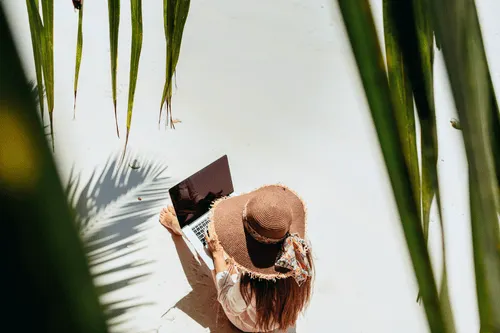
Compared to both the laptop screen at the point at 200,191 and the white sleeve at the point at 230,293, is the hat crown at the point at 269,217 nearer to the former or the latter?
the white sleeve at the point at 230,293

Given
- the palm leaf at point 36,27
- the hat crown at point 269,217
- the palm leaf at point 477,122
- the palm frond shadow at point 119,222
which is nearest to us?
the palm leaf at point 477,122

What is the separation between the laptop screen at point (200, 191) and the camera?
1.51m

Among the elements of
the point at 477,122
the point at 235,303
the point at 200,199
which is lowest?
the point at 235,303

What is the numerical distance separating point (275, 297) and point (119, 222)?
74cm

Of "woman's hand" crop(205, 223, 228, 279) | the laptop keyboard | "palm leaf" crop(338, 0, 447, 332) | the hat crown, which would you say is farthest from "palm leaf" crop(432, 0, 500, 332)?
the laptop keyboard

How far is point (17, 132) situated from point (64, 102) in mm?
242

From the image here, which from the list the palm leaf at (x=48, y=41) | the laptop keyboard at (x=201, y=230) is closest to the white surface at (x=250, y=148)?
the laptop keyboard at (x=201, y=230)

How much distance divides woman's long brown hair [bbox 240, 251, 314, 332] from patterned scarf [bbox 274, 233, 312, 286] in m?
0.03

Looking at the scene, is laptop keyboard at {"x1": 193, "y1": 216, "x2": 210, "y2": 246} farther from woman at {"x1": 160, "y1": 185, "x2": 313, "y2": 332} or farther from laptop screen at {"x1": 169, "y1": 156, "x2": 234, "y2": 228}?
woman at {"x1": 160, "y1": 185, "x2": 313, "y2": 332}

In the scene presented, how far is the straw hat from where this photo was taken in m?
1.26

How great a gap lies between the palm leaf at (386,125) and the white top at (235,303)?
111 cm

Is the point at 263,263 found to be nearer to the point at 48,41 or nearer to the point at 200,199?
the point at 200,199

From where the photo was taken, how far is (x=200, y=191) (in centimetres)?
156

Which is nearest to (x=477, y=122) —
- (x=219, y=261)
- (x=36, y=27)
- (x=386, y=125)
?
(x=386, y=125)
